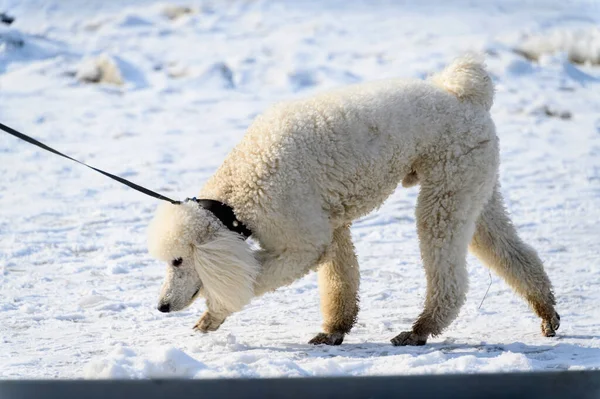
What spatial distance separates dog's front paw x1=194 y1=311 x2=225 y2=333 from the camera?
516cm

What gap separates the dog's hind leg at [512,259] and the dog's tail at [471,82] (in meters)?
0.64

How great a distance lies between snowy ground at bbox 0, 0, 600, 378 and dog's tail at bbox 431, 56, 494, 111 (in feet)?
4.73

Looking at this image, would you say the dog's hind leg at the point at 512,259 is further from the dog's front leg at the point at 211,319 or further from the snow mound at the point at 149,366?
the snow mound at the point at 149,366

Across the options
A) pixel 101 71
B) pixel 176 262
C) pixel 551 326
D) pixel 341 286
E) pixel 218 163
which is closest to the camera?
pixel 176 262

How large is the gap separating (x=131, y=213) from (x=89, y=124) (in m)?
3.61

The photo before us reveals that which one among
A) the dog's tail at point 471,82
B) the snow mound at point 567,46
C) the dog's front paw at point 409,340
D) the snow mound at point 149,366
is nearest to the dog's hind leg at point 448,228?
the dog's front paw at point 409,340

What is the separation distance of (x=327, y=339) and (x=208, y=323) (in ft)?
2.36

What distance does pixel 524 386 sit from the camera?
10.3 ft

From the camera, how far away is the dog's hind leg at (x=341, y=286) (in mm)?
5562

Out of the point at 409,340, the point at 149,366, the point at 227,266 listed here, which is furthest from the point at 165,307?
the point at 409,340

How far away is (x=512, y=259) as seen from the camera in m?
5.61

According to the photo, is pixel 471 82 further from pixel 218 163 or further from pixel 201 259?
pixel 218 163

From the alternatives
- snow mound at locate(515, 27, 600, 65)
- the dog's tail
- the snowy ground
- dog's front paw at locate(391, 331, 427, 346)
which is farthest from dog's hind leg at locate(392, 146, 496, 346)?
snow mound at locate(515, 27, 600, 65)

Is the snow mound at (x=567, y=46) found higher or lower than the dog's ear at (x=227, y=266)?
lower
